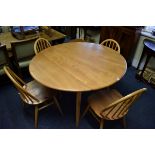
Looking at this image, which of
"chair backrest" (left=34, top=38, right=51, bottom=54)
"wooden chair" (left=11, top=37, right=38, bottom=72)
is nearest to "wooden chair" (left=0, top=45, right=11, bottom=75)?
"wooden chair" (left=11, top=37, right=38, bottom=72)

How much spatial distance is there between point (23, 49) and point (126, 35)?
1.94 metres

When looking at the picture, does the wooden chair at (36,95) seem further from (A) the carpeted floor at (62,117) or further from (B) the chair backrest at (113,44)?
(B) the chair backrest at (113,44)

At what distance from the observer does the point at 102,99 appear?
6.20 feet

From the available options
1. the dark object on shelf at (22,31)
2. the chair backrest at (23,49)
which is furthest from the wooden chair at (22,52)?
the dark object on shelf at (22,31)

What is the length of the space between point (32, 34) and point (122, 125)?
220cm

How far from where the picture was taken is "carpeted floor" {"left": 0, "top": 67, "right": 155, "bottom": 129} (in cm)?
207

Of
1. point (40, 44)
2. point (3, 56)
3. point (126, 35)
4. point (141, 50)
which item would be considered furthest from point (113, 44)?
point (3, 56)

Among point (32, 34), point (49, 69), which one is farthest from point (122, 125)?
point (32, 34)

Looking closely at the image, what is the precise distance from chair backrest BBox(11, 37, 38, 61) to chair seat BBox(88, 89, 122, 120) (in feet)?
4.31

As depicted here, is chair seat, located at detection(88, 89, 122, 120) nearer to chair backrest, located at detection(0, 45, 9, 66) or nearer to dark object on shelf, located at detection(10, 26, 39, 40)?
chair backrest, located at detection(0, 45, 9, 66)

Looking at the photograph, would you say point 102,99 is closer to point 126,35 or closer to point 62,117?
point 62,117

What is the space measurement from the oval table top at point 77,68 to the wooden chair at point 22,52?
40 centimetres
